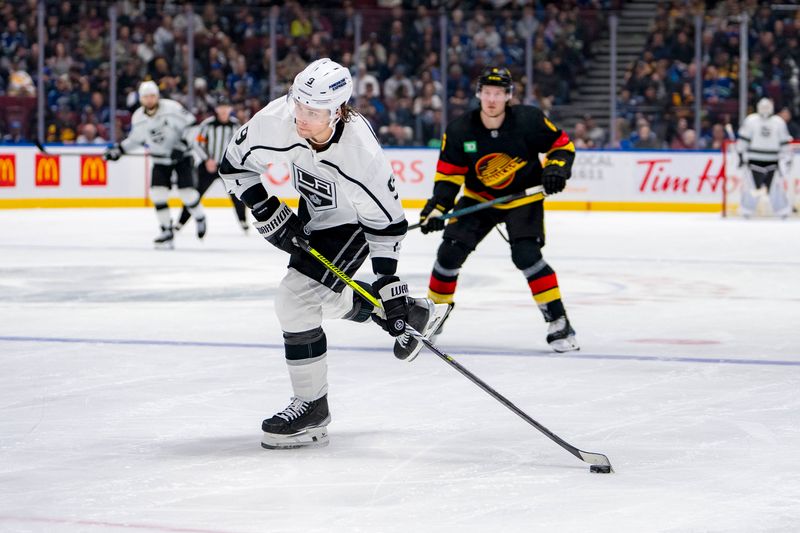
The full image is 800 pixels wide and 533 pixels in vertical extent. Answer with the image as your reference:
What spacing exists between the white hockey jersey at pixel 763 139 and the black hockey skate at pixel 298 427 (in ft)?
38.1

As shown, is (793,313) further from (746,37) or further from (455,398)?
(746,37)

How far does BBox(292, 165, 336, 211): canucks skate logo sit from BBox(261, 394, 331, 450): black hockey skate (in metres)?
0.56

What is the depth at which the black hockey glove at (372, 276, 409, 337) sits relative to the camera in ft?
12.2

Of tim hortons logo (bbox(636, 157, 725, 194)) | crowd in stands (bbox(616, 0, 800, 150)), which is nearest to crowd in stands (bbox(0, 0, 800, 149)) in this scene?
crowd in stands (bbox(616, 0, 800, 150))

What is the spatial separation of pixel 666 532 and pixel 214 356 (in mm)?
2893

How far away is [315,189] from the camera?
12.6 feet

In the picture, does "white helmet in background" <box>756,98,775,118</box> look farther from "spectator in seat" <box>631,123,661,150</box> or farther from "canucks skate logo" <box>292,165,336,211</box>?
"canucks skate logo" <box>292,165,336,211</box>

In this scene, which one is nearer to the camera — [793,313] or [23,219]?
[793,313]

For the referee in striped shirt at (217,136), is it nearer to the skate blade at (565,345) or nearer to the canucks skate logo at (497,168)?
the canucks skate logo at (497,168)

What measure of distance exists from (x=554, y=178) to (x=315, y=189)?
183 cm

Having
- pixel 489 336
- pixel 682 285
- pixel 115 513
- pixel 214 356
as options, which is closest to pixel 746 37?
pixel 682 285

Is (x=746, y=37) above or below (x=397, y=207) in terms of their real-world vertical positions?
above

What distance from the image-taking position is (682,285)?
824cm

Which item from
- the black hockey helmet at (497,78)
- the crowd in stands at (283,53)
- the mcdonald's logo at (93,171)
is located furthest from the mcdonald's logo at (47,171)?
the black hockey helmet at (497,78)
